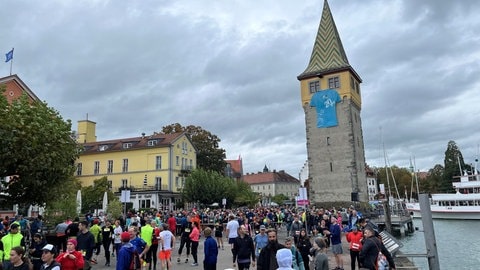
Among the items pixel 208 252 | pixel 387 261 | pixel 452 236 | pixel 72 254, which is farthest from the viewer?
pixel 452 236

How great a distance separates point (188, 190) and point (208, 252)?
135 ft

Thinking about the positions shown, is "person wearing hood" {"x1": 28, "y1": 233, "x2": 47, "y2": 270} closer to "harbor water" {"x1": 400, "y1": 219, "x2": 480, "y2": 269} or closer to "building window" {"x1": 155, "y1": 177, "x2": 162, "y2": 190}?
"harbor water" {"x1": 400, "y1": 219, "x2": 480, "y2": 269}

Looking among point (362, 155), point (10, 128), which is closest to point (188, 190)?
point (362, 155)

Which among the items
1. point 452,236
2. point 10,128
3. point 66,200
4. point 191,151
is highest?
point 191,151

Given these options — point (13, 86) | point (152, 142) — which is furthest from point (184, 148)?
point (13, 86)

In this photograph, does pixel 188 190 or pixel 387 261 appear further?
pixel 188 190

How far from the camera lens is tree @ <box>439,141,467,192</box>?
87688 millimetres

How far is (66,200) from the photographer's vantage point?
2644 centimetres

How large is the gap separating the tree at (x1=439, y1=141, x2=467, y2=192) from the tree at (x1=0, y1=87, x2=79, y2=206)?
8651 cm

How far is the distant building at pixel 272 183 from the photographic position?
5231 inches

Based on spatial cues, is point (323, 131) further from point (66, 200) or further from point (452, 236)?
point (66, 200)

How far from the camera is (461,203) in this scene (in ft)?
201

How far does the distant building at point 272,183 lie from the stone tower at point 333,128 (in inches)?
3145

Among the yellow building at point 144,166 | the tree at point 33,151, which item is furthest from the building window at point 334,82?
the tree at point 33,151
